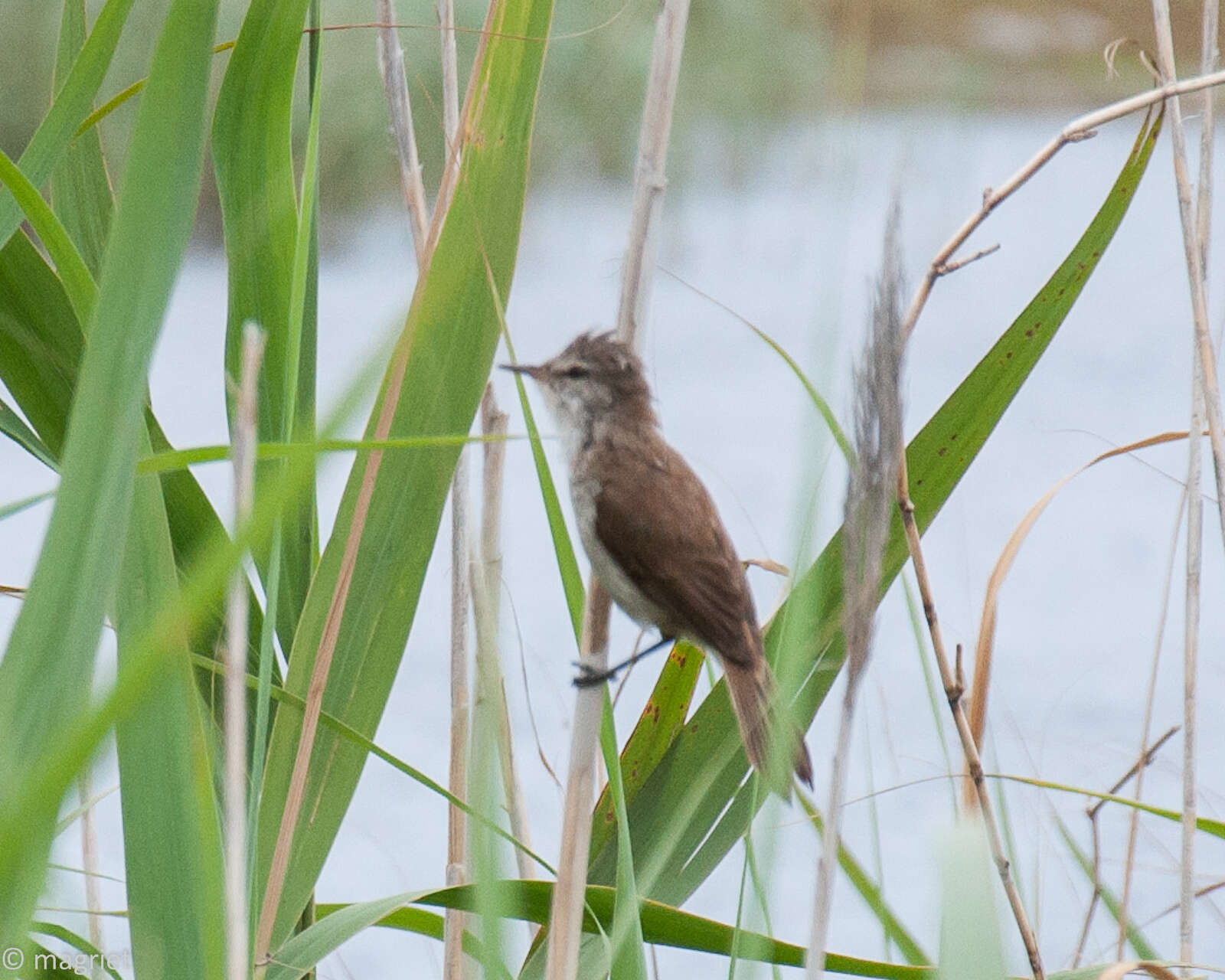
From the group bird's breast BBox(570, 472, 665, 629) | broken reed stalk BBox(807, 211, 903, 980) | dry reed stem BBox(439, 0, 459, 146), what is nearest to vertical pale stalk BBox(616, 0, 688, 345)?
dry reed stem BBox(439, 0, 459, 146)

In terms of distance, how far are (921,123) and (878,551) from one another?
29 centimetres

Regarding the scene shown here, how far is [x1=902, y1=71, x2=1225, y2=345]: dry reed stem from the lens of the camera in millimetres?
853

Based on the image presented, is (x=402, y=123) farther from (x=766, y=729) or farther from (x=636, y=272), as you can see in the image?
(x=766, y=729)

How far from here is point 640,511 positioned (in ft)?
4.47

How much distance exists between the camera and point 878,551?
58 cm

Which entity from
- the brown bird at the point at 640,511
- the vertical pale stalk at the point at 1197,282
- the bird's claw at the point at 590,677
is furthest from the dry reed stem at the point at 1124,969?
the vertical pale stalk at the point at 1197,282

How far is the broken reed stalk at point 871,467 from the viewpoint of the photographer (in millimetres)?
577

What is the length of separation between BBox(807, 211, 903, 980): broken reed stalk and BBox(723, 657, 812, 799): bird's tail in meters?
0.06

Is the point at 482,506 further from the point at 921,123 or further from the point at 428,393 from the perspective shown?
the point at 921,123

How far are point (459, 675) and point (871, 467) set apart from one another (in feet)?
Answer: 2.11

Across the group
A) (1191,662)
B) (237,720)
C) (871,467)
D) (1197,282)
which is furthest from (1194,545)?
(237,720)

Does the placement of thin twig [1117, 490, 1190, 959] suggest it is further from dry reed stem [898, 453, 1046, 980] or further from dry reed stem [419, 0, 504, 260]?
dry reed stem [419, 0, 504, 260]

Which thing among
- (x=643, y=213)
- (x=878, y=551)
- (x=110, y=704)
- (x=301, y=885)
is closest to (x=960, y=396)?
(x=643, y=213)

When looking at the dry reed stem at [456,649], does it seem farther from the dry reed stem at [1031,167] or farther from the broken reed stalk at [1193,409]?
the broken reed stalk at [1193,409]
